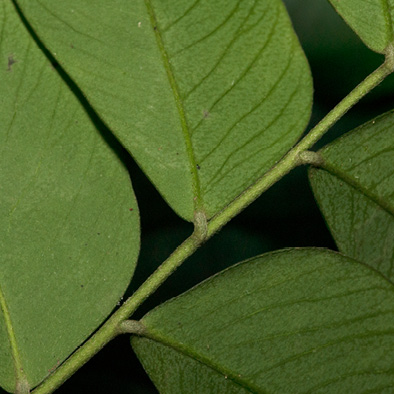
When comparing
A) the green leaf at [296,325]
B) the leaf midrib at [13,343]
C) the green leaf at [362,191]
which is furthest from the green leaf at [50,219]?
the green leaf at [362,191]

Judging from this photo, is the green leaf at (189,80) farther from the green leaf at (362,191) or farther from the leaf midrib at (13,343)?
the leaf midrib at (13,343)

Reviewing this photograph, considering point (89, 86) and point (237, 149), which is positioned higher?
point (89, 86)

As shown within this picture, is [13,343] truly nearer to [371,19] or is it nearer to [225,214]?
[225,214]

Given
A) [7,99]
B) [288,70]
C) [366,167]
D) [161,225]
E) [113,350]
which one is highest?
[7,99]

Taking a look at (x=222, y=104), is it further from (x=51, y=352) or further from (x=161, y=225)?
(x=161, y=225)

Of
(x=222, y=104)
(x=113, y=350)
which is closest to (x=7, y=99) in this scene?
(x=222, y=104)

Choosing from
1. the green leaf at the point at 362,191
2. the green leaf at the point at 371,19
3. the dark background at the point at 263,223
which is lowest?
the dark background at the point at 263,223
